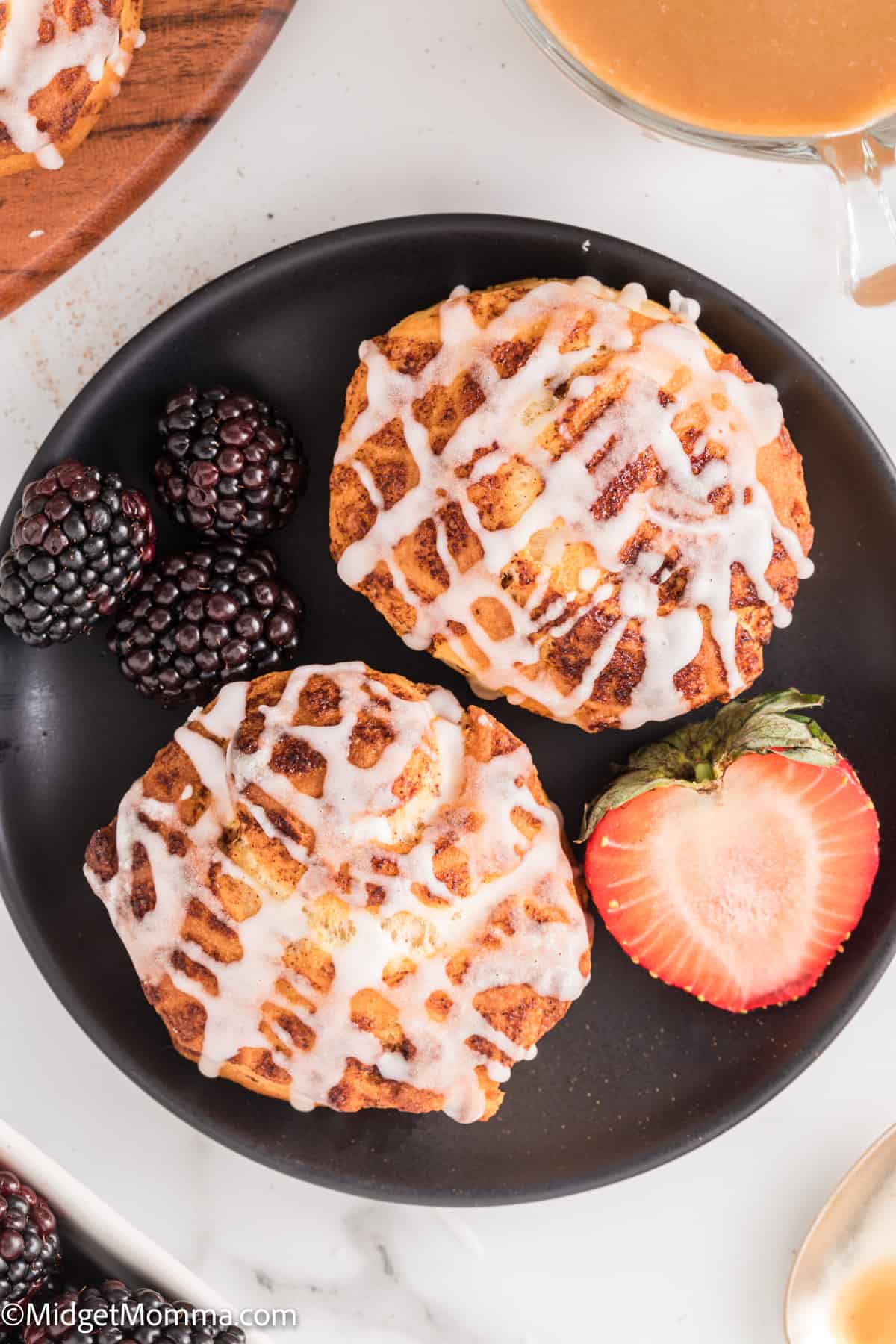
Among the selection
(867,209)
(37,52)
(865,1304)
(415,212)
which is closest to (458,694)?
(415,212)

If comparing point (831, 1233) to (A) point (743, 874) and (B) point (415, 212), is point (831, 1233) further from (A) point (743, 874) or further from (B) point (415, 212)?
(B) point (415, 212)

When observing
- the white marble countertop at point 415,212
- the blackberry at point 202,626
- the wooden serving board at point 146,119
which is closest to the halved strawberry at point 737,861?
the white marble countertop at point 415,212

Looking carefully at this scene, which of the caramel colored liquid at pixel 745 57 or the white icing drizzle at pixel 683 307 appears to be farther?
the white icing drizzle at pixel 683 307

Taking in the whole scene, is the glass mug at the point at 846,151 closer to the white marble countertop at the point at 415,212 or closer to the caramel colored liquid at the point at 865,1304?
the white marble countertop at the point at 415,212

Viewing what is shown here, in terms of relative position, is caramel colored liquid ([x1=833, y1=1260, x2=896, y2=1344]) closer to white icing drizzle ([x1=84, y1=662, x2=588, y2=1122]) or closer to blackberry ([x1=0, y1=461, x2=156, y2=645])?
white icing drizzle ([x1=84, y1=662, x2=588, y2=1122])

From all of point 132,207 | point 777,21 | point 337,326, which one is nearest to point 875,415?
point 777,21

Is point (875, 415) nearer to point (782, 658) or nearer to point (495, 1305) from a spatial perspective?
point (782, 658)
